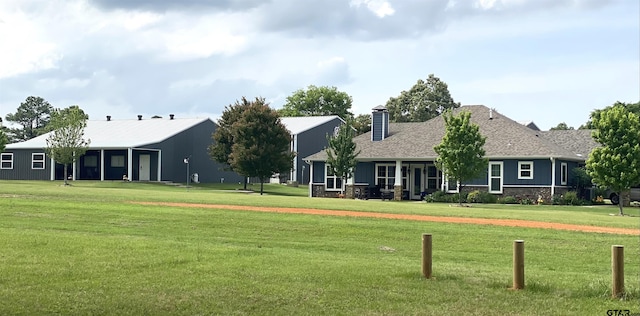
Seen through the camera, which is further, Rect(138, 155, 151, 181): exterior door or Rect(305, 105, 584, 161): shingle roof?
Rect(138, 155, 151, 181): exterior door

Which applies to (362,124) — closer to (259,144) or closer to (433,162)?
(259,144)

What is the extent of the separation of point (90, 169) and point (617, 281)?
183ft

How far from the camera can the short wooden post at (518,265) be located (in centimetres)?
1166

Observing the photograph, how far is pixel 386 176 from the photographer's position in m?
48.2

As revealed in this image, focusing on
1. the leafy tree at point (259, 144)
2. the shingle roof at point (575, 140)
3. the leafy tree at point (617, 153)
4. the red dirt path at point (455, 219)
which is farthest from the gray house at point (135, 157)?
the leafy tree at point (617, 153)

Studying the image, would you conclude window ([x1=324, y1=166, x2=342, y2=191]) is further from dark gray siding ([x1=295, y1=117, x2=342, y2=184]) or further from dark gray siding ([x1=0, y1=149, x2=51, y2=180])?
dark gray siding ([x1=0, y1=149, x2=51, y2=180])

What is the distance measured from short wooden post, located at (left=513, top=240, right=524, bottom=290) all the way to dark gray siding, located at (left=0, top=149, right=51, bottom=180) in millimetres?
55421

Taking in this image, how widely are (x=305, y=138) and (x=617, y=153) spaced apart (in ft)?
122

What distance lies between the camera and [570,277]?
13.6 meters

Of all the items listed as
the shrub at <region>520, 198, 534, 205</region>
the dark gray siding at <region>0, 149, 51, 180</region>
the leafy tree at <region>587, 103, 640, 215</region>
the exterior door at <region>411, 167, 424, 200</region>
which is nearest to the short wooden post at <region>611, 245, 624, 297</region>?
the leafy tree at <region>587, 103, 640, 215</region>

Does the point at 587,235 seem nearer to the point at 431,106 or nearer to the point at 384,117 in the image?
the point at 384,117

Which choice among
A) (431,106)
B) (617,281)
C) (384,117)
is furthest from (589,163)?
(431,106)

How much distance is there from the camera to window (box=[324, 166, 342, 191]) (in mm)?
49438

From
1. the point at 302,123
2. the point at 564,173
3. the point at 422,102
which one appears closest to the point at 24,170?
the point at 302,123
